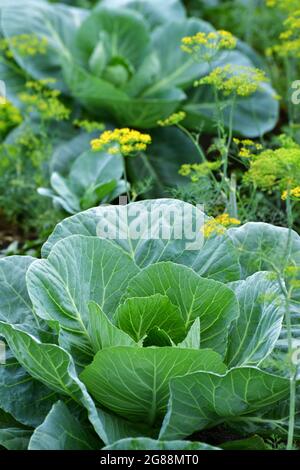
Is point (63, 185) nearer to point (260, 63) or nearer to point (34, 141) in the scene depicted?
point (34, 141)

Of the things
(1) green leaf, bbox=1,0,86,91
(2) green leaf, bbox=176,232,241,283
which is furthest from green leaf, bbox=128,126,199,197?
(2) green leaf, bbox=176,232,241,283

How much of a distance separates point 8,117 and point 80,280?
2700 millimetres

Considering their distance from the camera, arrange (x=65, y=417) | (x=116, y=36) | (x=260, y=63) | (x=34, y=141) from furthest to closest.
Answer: (x=260, y=63) < (x=116, y=36) < (x=34, y=141) < (x=65, y=417)

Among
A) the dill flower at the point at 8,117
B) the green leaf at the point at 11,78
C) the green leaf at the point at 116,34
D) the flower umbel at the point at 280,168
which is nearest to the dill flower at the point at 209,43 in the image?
the flower umbel at the point at 280,168

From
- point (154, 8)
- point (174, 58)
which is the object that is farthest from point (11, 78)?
point (154, 8)

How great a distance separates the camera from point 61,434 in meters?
2.08

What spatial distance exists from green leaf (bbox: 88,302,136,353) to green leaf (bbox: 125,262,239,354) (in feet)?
0.55

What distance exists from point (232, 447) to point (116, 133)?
1.24m

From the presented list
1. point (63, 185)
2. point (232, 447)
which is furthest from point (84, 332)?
point (63, 185)

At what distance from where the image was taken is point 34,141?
4.24 m

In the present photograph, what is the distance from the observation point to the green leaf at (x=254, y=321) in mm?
2172

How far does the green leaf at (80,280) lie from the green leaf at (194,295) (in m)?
0.08

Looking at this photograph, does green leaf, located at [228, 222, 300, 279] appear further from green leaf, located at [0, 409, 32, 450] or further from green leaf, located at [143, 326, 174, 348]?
green leaf, located at [0, 409, 32, 450]

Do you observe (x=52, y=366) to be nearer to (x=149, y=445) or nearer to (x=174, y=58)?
(x=149, y=445)
